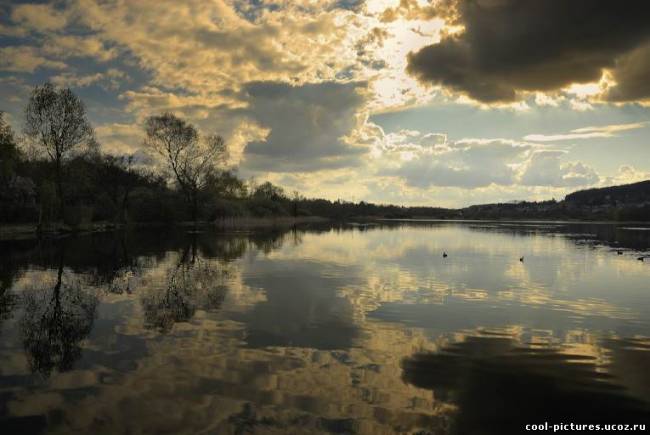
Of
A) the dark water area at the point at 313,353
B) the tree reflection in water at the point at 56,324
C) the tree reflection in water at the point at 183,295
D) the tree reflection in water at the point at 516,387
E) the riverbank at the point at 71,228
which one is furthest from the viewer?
the riverbank at the point at 71,228

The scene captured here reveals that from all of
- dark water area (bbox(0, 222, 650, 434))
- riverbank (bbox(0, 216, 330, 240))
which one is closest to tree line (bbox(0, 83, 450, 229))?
riverbank (bbox(0, 216, 330, 240))

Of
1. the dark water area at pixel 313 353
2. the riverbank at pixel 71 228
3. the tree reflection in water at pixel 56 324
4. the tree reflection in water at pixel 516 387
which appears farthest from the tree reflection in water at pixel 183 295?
the riverbank at pixel 71 228

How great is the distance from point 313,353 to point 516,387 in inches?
166

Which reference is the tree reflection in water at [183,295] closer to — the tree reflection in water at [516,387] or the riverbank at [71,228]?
the tree reflection in water at [516,387]

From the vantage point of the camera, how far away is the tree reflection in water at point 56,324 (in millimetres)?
9266

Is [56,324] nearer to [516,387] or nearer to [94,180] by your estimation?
[516,387]

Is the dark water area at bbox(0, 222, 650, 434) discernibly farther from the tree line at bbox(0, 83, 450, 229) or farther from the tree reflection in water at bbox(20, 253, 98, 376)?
the tree line at bbox(0, 83, 450, 229)

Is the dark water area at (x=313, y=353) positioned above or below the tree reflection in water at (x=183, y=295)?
below

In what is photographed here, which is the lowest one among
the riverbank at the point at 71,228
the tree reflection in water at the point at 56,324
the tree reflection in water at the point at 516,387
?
the tree reflection in water at the point at 516,387

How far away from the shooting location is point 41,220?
45.2 meters

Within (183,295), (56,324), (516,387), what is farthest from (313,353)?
(183,295)

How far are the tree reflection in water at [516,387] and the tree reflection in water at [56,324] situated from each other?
7314 mm

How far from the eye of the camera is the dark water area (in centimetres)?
702

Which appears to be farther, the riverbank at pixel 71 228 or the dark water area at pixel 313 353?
the riverbank at pixel 71 228
